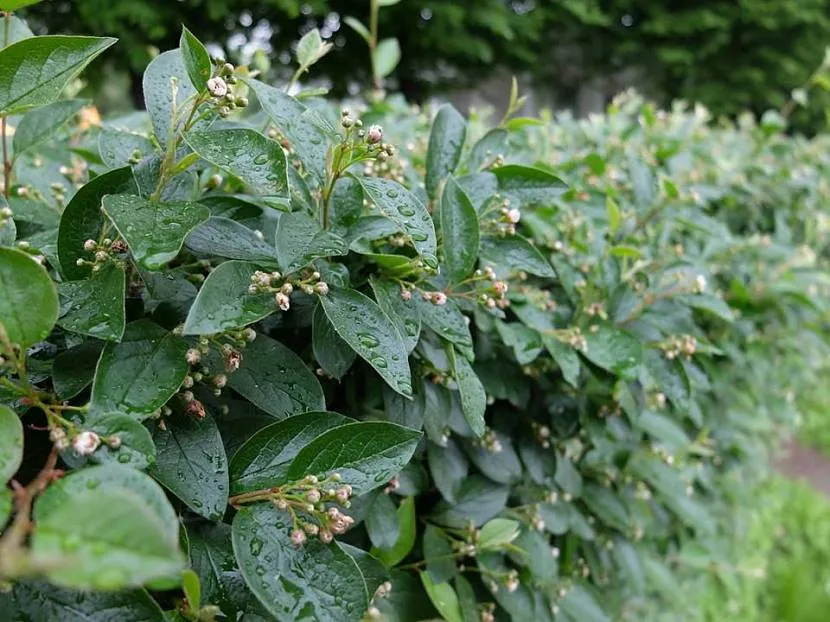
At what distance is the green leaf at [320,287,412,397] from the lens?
69 cm

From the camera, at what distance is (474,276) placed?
885 mm

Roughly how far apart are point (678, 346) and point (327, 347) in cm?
65

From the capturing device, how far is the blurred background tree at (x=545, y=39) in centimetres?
621

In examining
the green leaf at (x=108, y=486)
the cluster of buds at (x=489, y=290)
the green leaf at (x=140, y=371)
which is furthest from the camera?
the cluster of buds at (x=489, y=290)

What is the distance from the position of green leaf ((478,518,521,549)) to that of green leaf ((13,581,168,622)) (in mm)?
503

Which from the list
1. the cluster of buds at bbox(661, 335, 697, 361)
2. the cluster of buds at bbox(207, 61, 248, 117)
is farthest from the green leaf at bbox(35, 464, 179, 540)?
the cluster of buds at bbox(661, 335, 697, 361)

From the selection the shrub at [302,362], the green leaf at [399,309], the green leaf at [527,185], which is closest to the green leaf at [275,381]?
the shrub at [302,362]

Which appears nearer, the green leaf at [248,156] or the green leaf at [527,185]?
the green leaf at [248,156]

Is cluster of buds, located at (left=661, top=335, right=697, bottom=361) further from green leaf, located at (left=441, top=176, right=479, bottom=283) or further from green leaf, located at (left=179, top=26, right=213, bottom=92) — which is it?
green leaf, located at (left=179, top=26, right=213, bottom=92)

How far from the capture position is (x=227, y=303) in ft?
2.09

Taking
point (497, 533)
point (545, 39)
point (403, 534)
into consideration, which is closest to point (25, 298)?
point (403, 534)

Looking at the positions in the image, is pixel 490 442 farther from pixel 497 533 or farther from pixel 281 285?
pixel 281 285

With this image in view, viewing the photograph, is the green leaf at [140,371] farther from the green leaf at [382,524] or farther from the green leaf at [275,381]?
the green leaf at [382,524]

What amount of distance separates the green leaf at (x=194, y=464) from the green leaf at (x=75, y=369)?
83mm
